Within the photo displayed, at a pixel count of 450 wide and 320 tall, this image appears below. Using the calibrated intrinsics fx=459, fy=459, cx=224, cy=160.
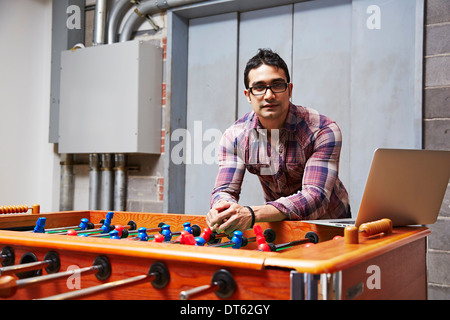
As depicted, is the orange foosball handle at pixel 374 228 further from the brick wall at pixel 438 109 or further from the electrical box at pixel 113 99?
the electrical box at pixel 113 99

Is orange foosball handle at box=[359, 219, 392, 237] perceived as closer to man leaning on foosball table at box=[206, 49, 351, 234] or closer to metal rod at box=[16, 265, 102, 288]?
man leaning on foosball table at box=[206, 49, 351, 234]

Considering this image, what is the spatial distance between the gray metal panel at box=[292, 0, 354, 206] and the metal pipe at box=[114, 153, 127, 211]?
1408 mm

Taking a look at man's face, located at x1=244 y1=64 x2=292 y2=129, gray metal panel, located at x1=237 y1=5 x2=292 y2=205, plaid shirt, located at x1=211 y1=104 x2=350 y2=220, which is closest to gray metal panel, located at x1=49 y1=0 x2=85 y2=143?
gray metal panel, located at x1=237 y1=5 x2=292 y2=205

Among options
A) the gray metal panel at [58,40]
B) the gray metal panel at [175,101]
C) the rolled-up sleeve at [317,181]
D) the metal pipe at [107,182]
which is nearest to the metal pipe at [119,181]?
the metal pipe at [107,182]

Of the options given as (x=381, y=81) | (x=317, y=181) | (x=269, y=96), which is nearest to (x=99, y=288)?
(x=317, y=181)

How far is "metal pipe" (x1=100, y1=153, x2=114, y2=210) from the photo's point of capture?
3.58 meters

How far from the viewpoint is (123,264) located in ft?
3.51

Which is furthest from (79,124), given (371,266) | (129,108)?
(371,266)

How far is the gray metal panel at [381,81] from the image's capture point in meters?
2.74

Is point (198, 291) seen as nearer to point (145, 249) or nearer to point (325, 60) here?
point (145, 249)

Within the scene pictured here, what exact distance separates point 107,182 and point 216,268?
2.78 meters

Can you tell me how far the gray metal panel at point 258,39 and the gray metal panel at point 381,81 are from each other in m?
0.50

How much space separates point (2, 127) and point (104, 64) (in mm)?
986
